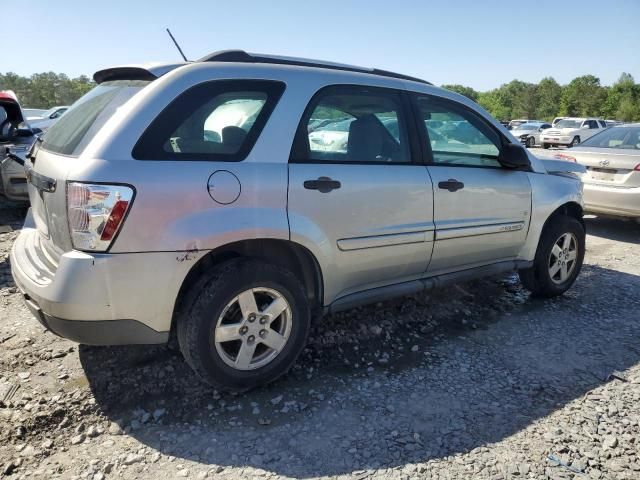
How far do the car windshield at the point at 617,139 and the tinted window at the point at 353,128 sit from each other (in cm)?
542

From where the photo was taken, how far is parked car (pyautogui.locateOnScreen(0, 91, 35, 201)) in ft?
21.8

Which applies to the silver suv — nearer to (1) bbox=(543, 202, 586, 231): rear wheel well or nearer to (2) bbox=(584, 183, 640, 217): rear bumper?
(1) bbox=(543, 202, 586, 231): rear wheel well

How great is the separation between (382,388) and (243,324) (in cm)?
94

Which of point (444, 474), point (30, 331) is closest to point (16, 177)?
point (30, 331)

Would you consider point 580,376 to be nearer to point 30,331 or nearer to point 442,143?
point 442,143

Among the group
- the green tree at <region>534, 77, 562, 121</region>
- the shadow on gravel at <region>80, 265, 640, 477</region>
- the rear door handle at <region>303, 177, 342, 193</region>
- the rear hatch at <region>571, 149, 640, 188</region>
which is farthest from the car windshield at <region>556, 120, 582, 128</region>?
the green tree at <region>534, 77, 562, 121</region>

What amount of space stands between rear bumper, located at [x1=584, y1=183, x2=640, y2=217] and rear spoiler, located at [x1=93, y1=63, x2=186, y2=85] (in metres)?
6.07

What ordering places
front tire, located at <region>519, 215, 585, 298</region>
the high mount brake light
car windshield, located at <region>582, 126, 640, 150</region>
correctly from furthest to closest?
car windshield, located at <region>582, 126, 640, 150</region> < front tire, located at <region>519, 215, 585, 298</region> < the high mount brake light

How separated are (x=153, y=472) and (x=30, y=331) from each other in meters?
1.91

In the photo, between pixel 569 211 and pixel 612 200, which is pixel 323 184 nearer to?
pixel 569 211

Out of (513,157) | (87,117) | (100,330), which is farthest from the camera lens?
(513,157)

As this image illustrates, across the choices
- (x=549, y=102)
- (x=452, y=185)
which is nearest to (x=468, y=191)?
(x=452, y=185)

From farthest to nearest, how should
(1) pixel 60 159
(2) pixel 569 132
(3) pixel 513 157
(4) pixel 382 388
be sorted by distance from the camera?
(2) pixel 569 132
(3) pixel 513 157
(4) pixel 382 388
(1) pixel 60 159

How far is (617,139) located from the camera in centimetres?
733
